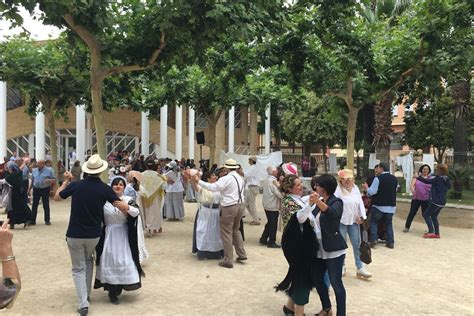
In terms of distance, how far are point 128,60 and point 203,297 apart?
524cm

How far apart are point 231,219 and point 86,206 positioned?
9.17ft

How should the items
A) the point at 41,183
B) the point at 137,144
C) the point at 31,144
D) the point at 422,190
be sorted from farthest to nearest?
the point at 137,144 → the point at 31,144 → the point at 41,183 → the point at 422,190

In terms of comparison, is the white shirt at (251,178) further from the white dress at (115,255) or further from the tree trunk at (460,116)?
the tree trunk at (460,116)

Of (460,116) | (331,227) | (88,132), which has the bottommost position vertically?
(331,227)

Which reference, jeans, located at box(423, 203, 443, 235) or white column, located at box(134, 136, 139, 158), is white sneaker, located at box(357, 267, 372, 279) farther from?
white column, located at box(134, 136, 139, 158)

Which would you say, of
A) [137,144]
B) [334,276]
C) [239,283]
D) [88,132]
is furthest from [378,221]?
[137,144]

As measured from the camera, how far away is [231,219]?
740cm

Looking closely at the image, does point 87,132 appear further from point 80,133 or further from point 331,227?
point 331,227

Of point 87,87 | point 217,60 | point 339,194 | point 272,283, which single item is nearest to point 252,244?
point 272,283

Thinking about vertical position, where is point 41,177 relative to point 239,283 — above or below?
above

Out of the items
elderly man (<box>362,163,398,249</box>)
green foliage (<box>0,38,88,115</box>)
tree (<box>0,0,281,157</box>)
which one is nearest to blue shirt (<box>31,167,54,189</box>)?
tree (<box>0,0,281,157</box>)

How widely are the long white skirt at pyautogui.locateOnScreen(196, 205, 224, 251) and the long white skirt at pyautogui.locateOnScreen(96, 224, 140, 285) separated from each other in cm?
254

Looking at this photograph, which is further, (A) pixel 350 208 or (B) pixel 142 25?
(B) pixel 142 25

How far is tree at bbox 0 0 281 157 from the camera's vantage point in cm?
729
